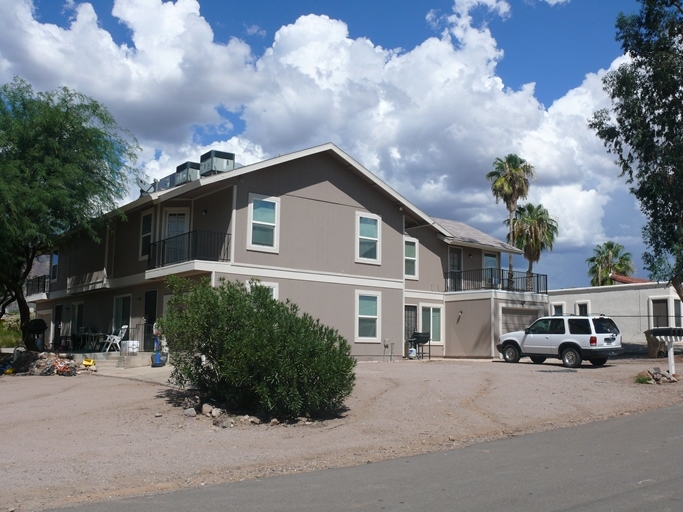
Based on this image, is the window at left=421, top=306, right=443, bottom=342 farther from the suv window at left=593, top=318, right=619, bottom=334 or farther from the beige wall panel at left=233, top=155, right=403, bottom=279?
the suv window at left=593, top=318, right=619, bottom=334

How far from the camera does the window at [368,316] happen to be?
84.6ft

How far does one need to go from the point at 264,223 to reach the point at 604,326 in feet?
36.2

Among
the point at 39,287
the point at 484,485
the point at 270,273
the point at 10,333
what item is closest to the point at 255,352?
the point at 484,485

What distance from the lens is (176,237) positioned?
23.6 metres

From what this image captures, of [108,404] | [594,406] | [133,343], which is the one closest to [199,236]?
[133,343]

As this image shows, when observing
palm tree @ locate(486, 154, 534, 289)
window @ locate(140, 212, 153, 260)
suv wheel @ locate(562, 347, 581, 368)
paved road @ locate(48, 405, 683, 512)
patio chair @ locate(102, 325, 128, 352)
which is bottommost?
paved road @ locate(48, 405, 683, 512)

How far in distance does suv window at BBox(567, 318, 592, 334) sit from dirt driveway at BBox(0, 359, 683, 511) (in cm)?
328

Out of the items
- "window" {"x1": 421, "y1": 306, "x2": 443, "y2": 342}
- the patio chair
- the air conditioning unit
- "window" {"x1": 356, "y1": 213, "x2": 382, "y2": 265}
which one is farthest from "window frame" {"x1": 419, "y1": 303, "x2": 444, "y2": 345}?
the patio chair

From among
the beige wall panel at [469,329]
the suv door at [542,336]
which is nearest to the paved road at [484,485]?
the suv door at [542,336]

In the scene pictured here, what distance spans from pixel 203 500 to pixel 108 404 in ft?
22.2

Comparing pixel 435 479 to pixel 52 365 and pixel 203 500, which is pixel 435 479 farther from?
pixel 52 365

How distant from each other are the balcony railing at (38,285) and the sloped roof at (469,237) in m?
18.7

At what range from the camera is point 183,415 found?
1295 centimetres

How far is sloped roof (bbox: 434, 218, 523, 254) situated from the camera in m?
31.6
